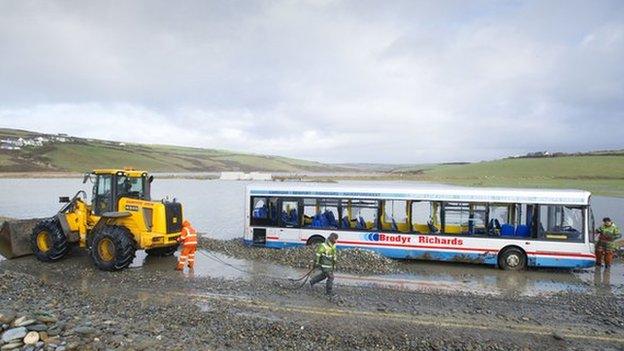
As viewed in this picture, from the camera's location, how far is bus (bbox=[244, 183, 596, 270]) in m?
15.1

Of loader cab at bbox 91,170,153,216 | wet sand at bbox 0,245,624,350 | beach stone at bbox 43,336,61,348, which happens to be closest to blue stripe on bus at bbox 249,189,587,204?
wet sand at bbox 0,245,624,350

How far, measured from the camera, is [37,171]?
97.3 m

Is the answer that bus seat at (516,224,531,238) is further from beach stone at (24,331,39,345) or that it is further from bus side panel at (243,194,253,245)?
beach stone at (24,331,39,345)

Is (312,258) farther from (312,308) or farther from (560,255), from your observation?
(560,255)

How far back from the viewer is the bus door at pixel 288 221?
17.5m

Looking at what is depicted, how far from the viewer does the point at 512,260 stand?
15.4 m

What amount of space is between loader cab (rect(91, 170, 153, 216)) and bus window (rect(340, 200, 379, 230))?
6.97 meters

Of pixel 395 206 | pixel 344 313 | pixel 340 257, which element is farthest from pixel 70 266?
pixel 395 206

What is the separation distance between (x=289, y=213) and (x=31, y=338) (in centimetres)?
1105

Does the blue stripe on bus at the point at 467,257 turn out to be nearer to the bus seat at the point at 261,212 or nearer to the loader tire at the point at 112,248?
the bus seat at the point at 261,212

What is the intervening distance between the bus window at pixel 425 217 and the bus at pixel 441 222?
3 cm

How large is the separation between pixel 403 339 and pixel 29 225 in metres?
13.7

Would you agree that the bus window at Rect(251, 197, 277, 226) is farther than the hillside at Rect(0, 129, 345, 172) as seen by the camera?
No

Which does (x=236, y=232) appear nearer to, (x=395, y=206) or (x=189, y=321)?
(x=395, y=206)
